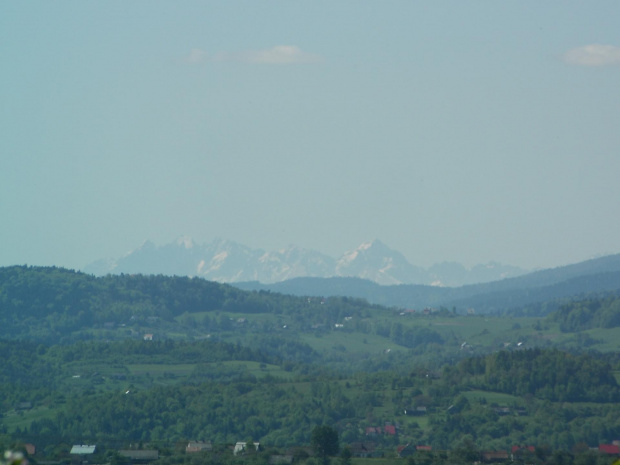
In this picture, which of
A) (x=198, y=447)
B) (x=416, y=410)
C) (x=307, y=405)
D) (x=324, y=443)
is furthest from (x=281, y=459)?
(x=416, y=410)

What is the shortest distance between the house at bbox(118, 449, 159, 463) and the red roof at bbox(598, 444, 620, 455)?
2858cm

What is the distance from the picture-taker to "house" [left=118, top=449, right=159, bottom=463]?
7262cm

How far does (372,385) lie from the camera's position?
120m

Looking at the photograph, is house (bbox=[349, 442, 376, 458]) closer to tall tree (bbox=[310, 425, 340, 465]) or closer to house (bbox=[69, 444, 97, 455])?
tall tree (bbox=[310, 425, 340, 465])

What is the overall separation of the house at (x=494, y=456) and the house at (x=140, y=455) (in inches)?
761

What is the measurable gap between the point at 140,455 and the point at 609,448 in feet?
103

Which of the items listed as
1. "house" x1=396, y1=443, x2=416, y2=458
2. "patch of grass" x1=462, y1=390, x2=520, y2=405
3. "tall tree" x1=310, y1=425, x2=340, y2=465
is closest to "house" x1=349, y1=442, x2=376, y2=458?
"house" x1=396, y1=443, x2=416, y2=458

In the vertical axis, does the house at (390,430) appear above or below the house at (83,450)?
below

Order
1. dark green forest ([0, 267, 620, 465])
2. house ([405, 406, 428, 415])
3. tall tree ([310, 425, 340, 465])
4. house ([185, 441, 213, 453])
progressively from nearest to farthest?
tall tree ([310, 425, 340, 465]), house ([185, 441, 213, 453]), dark green forest ([0, 267, 620, 465]), house ([405, 406, 428, 415])

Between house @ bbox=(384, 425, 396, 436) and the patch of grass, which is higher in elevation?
the patch of grass

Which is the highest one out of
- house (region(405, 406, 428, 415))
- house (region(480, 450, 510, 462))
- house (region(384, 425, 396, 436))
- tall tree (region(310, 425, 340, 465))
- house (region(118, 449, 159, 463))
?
house (region(118, 449, 159, 463))

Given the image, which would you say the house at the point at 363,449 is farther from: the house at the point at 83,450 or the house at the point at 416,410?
the house at the point at 83,450

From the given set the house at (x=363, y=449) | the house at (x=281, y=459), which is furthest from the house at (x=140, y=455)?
the house at (x=363, y=449)

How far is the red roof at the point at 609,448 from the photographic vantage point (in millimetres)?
81812
